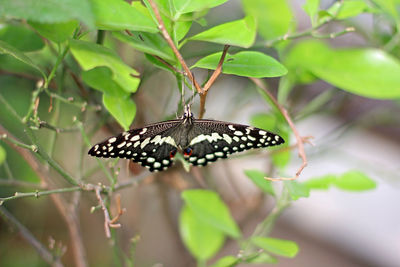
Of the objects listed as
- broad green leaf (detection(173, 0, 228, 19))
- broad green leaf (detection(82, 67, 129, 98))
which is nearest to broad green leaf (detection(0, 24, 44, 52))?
broad green leaf (detection(82, 67, 129, 98))

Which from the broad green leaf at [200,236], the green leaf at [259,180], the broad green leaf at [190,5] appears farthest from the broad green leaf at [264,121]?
the broad green leaf at [190,5]

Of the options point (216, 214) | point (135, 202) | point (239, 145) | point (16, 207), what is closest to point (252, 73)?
point (239, 145)

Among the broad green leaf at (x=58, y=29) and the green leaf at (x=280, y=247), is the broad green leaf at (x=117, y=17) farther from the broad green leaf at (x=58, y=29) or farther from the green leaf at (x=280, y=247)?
the green leaf at (x=280, y=247)

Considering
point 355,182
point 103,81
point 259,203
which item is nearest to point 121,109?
point 103,81

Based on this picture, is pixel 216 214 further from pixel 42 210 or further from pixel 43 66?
pixel 42 210

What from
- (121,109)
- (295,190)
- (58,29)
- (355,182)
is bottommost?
(355,182)

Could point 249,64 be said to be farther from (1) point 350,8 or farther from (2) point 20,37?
(2) point 20,37

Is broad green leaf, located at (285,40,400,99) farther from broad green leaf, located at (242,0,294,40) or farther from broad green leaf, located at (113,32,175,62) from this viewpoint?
broad green leaf, located at (113,32,175,62)
